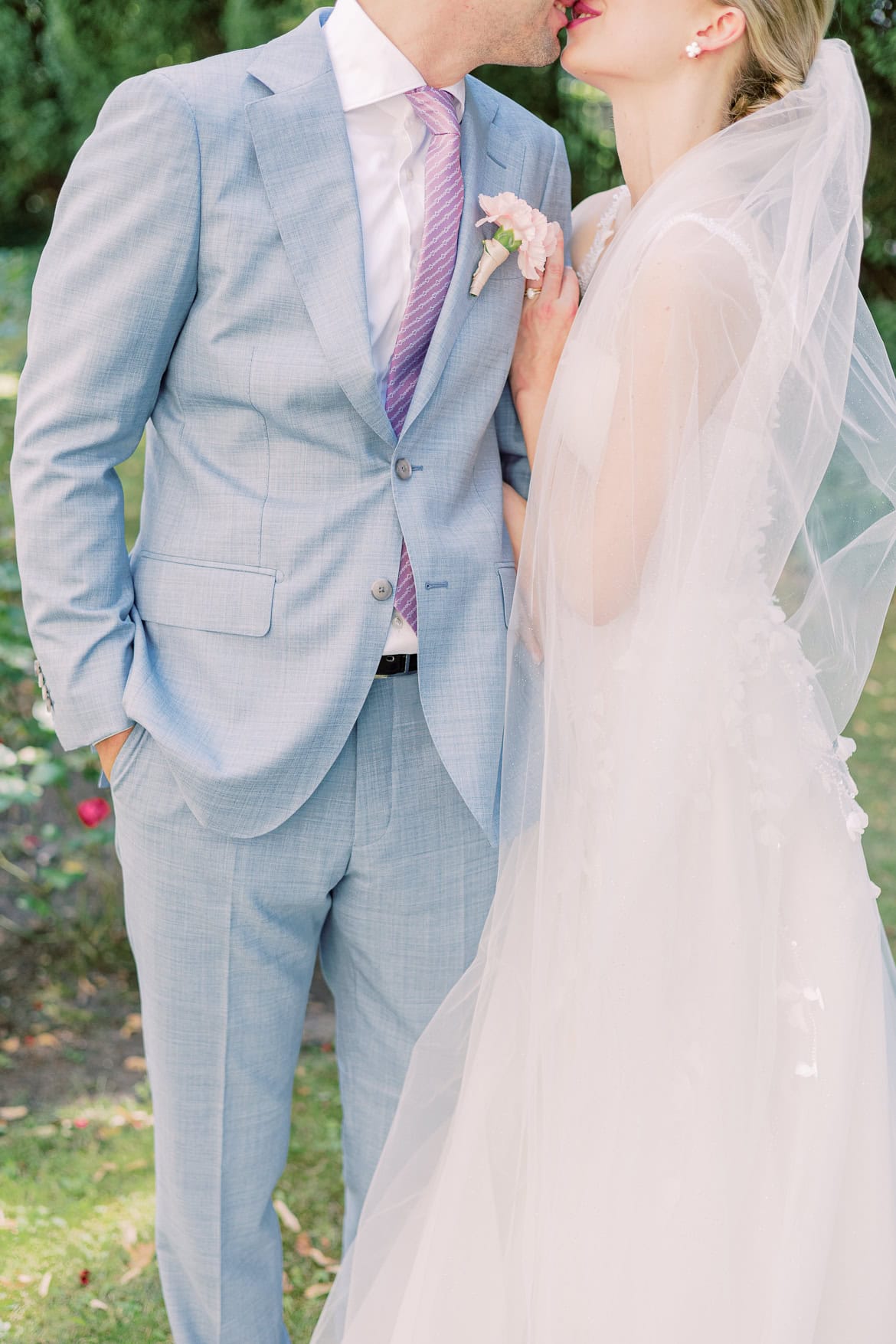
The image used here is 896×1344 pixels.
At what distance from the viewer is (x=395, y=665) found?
212 centimetres

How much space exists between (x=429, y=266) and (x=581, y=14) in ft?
1.62

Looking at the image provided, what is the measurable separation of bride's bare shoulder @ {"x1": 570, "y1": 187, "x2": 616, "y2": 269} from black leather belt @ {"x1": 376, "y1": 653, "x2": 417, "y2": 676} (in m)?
0.82

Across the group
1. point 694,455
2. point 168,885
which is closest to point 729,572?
point 694,455

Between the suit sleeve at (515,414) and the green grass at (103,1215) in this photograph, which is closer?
the suit sleeve at (515,414)

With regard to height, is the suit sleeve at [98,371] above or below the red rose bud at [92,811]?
above

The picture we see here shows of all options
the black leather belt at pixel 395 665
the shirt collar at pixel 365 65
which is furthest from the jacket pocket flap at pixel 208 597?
the shirt collar at pixel 365 65

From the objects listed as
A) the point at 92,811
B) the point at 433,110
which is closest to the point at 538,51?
the point at 433,110

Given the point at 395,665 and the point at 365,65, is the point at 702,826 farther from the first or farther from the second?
the point at 365,65

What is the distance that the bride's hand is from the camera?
221 centimetres

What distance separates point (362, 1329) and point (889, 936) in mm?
2960

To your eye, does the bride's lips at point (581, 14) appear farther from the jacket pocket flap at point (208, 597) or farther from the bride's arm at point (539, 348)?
the jacket pocket flap at point (208, 597)

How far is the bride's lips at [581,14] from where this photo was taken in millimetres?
2086

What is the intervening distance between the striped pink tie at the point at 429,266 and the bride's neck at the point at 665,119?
295 mm

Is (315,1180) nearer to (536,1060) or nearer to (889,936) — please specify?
(536,1060)
